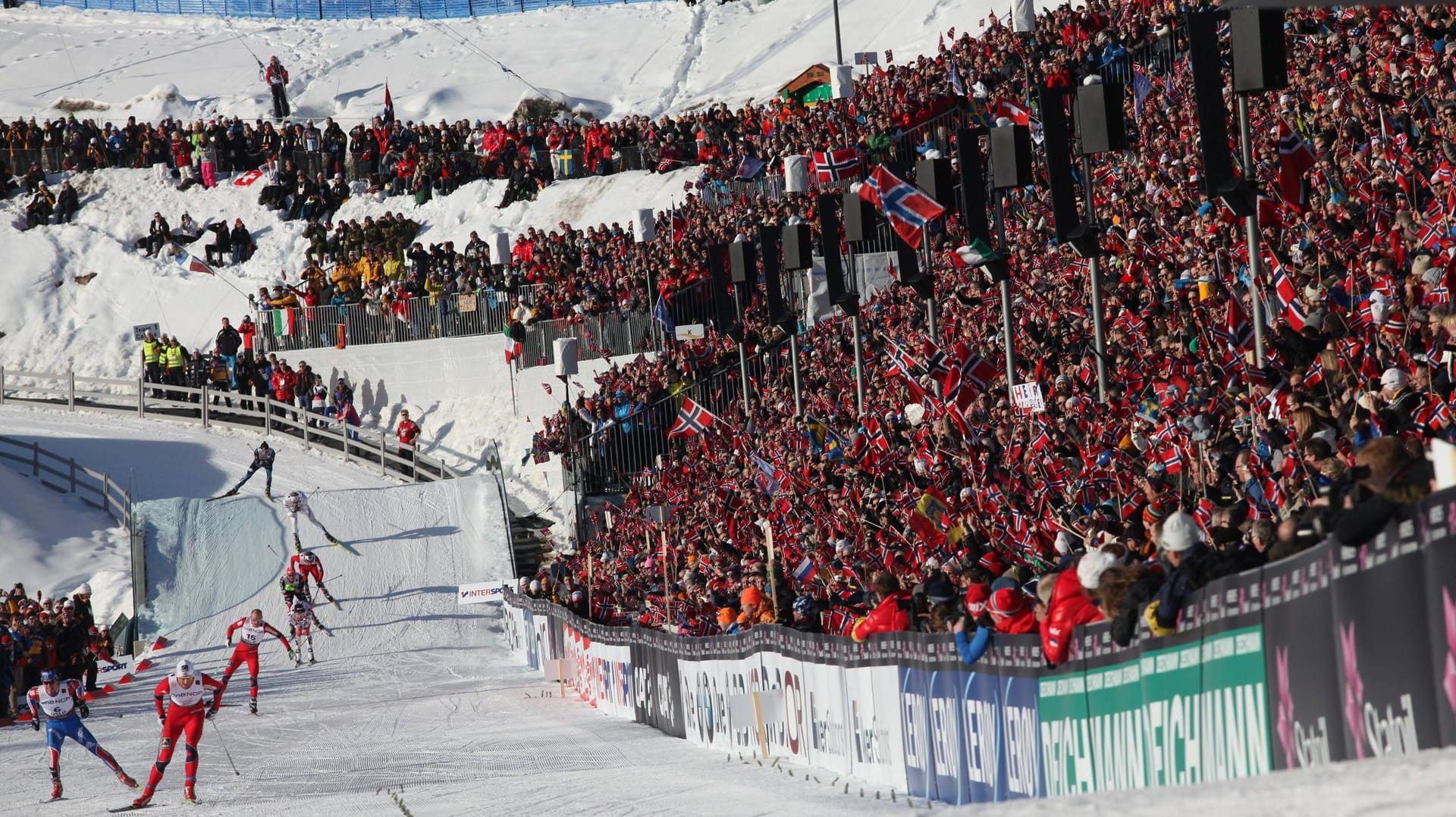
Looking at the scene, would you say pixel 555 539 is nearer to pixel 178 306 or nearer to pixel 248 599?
pixel 248 599

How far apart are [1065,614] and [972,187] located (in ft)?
33.2

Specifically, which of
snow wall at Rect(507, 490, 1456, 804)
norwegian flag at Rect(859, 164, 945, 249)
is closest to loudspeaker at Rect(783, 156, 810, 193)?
norwegian flag at Rect(859, 164, 945, 249)

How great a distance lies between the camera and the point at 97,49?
217 feet

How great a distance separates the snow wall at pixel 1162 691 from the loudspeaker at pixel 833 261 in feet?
29.1

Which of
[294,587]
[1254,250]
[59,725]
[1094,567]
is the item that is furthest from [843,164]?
[1094,567]

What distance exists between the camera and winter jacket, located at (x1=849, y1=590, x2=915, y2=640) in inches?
469

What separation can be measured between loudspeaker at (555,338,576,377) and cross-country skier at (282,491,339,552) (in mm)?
5873

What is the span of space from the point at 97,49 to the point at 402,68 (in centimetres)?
1269

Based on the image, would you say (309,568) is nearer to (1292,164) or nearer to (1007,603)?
(1292,164)

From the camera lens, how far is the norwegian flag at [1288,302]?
12578 mm

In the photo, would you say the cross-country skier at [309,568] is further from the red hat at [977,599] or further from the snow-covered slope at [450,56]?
the snow-covered slope at [450,56]

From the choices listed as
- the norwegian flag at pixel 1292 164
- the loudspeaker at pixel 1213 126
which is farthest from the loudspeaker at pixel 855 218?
the loudspeaker at pixel 1213 126

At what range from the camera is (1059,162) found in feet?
52.6

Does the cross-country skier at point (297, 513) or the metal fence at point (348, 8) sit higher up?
the metal fence at point (348, 8)
